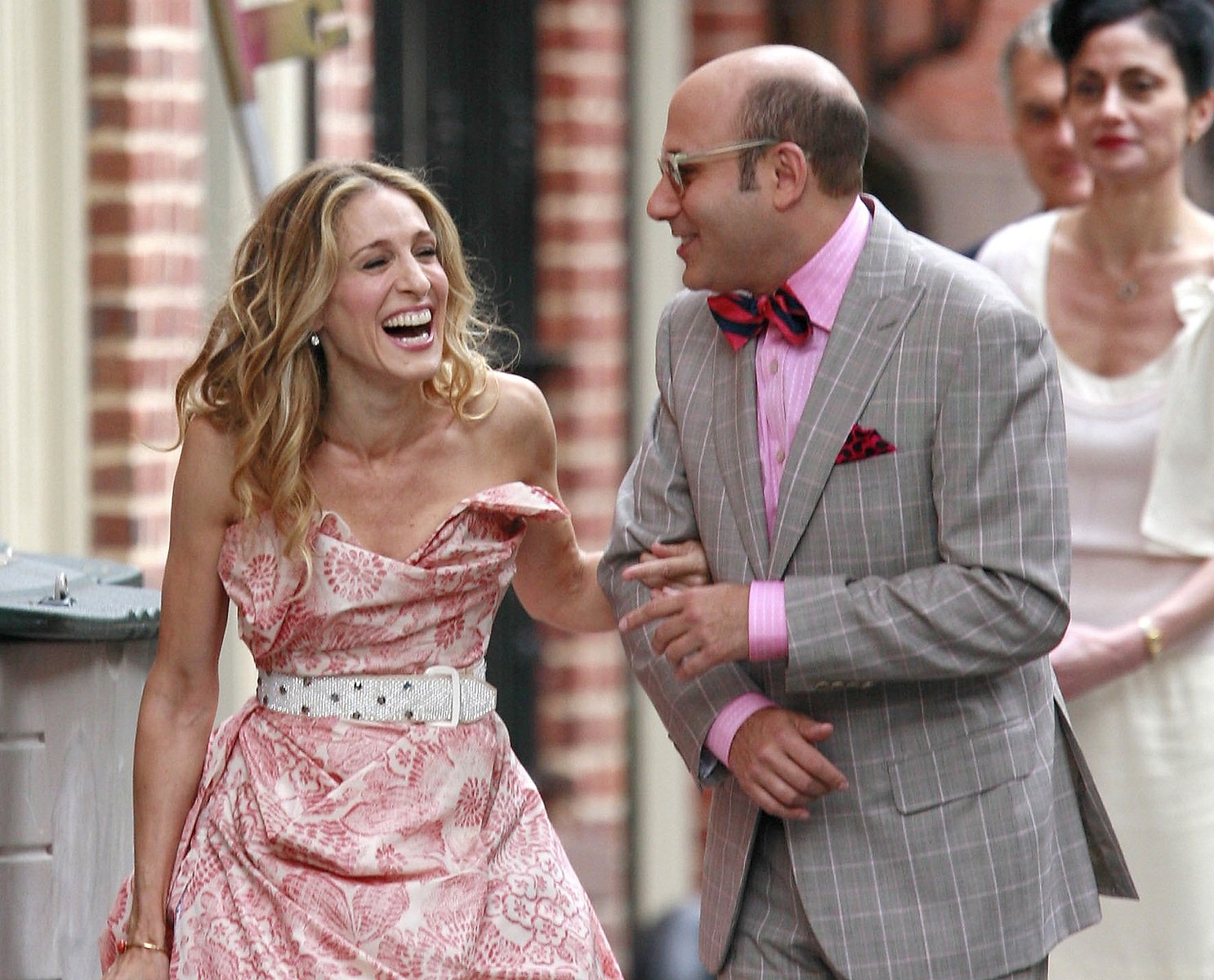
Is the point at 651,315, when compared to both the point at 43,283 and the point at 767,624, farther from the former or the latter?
the point at 767,624

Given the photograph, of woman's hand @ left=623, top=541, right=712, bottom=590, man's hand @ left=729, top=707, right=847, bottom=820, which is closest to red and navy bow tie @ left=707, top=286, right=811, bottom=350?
woman's hand @ left=623, top=541, right=712, bottom=590

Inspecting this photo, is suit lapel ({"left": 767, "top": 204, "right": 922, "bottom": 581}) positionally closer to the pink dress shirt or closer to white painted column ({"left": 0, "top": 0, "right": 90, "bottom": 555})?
the pink dress shirt

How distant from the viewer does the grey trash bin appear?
10.3ft

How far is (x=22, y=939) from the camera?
3156 millimetres

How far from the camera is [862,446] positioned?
9.05ft

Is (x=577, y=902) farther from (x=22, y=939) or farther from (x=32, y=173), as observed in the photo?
(x=32, y=173)

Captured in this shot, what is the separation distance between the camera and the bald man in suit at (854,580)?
2.71m

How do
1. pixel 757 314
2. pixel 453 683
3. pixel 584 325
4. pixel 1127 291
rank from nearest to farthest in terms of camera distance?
pixel 757 314
pixel 453 683
pixel 1127 291
pixel 584 325

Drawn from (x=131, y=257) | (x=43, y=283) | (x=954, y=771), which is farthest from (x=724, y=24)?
(x=954, y=771)

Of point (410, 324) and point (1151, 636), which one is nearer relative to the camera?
point (410, 324)

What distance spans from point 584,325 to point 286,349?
4139mm

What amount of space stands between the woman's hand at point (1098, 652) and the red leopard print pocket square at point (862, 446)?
1154mm

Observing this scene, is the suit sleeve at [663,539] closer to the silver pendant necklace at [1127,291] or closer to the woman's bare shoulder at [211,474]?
the woman's bare shoulder at [211,474]

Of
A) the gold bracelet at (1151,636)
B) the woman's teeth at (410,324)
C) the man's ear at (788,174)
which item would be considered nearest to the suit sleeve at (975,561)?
the man's ear at (788,174)
